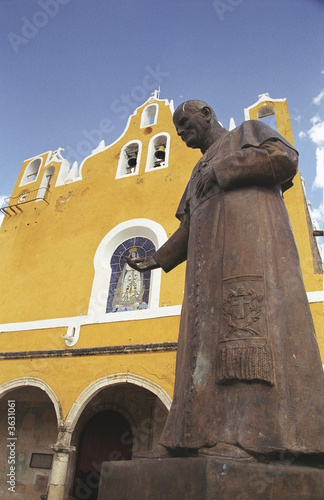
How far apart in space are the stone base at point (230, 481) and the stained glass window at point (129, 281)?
295 inches

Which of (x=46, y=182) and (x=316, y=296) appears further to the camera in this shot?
(x=46, y=182)

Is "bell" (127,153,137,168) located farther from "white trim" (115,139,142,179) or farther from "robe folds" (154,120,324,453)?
"robe folds" (154,120,324,453)

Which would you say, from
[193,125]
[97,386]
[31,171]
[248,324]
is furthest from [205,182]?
[31,171]

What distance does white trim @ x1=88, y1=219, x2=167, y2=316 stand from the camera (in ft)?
29.3

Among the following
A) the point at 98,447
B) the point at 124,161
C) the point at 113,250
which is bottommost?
the point at 98,447

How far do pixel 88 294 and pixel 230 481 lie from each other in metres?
8.27

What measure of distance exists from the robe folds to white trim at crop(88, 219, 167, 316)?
6553 mm

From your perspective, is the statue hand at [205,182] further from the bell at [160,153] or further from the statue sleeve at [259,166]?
the bell at [160,153]

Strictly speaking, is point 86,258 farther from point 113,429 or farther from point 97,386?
point 113,429

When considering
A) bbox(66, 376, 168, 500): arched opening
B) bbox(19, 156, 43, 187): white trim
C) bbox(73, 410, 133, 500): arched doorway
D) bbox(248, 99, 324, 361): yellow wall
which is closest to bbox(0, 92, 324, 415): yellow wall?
bbox(248, 99, 324, 361): yellow wall

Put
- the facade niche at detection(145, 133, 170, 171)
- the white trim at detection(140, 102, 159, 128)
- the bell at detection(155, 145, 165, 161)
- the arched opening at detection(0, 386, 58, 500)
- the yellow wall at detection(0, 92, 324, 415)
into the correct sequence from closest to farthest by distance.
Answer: the yellow wall at detection(0, 92, 324, 415)
the arched opening at detection(0, 386, 58, 500)
the facade niche at detection(145, 133, 170, 171)
the bell at detection(155, 145, 165, 161)
the white trim at detection(140, 102, 159, 128)

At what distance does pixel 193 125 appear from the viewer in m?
2.43

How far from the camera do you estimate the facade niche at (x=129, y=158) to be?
11.5 metres

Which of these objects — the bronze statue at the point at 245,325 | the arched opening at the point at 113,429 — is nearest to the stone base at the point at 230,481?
the bronze statue at the point at 245,325
